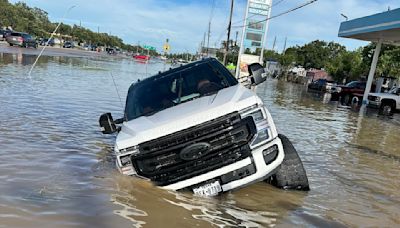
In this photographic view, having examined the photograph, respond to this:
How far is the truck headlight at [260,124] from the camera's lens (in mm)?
5184

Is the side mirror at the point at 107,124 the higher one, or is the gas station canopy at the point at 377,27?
the gas station canopy at the point at 377,27

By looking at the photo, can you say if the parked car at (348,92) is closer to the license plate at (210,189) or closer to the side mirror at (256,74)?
the side mirror at (256,74)

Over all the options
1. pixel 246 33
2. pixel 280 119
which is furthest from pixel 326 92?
pixel 280 119

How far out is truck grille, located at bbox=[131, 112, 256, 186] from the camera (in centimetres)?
494

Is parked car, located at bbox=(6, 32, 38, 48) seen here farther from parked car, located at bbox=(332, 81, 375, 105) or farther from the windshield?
the windshield

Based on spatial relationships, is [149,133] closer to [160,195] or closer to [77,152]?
[160,195]

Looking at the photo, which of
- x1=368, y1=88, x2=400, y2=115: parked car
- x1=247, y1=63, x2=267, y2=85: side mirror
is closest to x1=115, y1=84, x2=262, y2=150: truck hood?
x1=247, y1=63, x2=267, y2=85: side mirror

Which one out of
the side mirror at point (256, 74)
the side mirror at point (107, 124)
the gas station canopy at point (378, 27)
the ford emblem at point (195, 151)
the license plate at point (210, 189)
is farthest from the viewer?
the gas station canopy at point (378, 27)

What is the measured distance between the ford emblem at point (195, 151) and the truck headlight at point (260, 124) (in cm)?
59

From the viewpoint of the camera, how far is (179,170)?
5.07 m

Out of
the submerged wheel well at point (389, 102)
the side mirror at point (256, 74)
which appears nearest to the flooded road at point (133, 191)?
the side mirror at point (256, 74)

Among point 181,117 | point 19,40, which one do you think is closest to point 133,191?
point 181,117

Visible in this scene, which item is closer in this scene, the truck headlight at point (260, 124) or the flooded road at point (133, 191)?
the flooded road at point (133, 191)

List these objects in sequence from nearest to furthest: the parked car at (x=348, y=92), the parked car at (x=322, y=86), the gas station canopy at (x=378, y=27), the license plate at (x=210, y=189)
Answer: the license plate at (x=210, y=189), the gas station canopy at (x=378, y=27), the parked car at (x=348, y=92), the parked car at (x=322, y=86)
